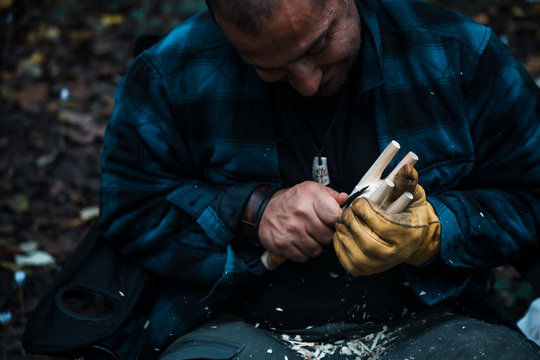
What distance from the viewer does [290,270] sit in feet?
6.04

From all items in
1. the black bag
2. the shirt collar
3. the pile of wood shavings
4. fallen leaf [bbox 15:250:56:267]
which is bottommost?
fallen leaf [bbox 15:250:56:267]

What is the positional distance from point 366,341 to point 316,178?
0.56m

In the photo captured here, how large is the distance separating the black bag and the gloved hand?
2.50 ft

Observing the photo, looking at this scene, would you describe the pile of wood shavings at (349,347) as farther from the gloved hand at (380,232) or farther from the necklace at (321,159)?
the necklace at (321,159)

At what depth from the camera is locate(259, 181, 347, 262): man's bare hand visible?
1582 mm

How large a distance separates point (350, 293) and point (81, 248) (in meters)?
0.93

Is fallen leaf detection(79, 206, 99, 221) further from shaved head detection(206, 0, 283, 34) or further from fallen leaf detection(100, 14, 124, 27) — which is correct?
fallen leaf detection(100, 14, 124, 27)

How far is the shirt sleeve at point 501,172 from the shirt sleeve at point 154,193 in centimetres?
66

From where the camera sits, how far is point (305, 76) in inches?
61.9

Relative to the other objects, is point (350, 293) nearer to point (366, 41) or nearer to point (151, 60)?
point (366, 41)

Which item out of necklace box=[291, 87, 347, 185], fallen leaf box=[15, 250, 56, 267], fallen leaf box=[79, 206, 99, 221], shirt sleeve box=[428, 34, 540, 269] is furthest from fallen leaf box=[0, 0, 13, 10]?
shirt sleeve box=[428, 34, 540, 269]

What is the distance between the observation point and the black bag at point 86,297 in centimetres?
175

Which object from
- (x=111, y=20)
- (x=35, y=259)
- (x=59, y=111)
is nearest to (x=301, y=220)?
(x=35, y=259)

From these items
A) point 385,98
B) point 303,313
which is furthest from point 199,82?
point 303,313
